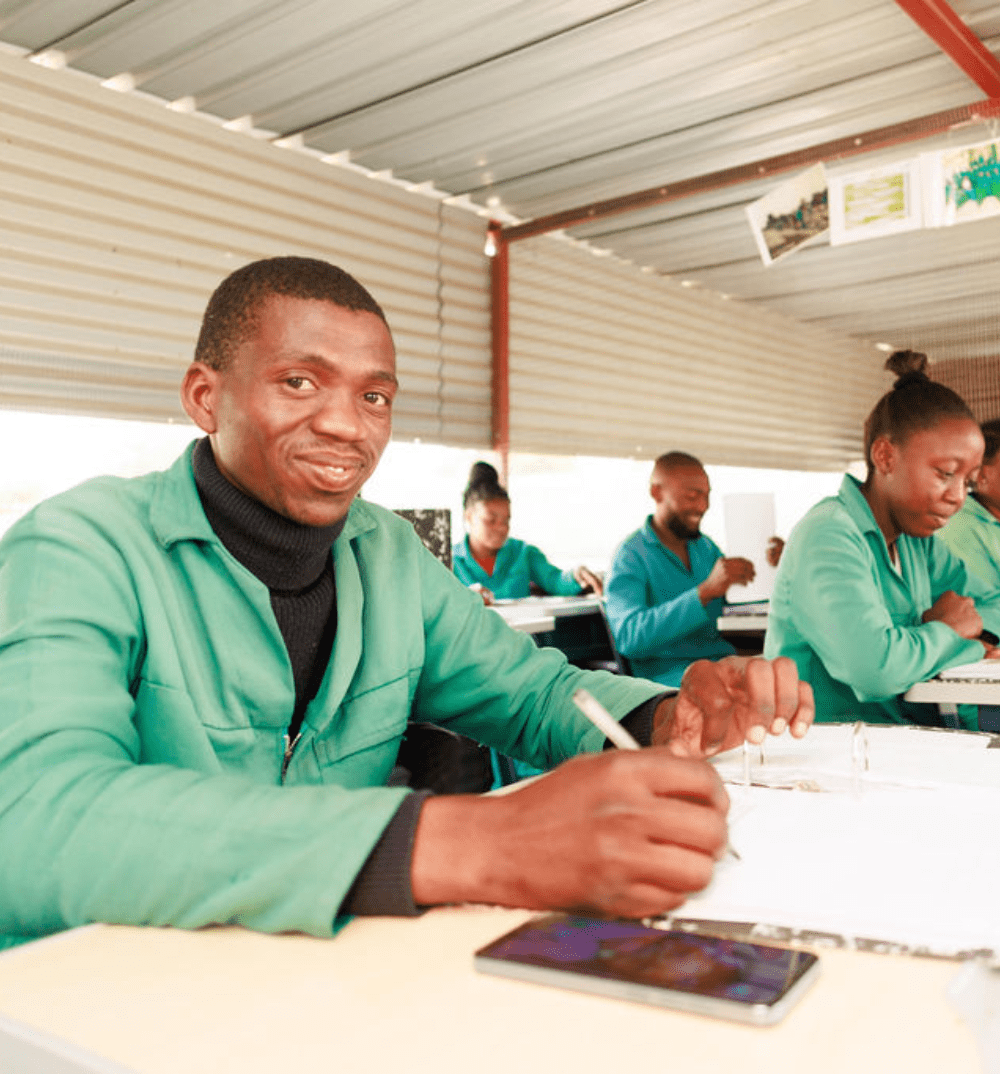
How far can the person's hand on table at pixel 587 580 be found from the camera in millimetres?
6350

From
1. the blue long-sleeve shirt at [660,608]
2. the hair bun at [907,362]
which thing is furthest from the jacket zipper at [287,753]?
the blue long-sleeve shirt at [660,608]

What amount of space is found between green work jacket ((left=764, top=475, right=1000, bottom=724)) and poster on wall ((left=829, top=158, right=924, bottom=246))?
232 cm

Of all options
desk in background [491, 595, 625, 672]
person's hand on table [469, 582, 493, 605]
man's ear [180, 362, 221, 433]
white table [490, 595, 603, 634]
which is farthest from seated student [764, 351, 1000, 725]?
person's hand on table [469, 582, 493, 605]

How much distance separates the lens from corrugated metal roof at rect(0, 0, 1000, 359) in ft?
14.1

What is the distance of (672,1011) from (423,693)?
0.99 m

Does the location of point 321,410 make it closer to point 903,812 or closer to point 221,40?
point 903,812


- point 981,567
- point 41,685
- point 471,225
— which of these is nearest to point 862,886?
point 41,685

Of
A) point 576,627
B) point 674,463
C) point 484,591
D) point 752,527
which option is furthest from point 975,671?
point 484,591

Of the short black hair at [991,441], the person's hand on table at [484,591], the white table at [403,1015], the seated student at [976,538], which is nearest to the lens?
A: the white table at [403,1015]

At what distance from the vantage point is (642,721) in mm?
1435

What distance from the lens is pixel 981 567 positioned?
12.1 feet

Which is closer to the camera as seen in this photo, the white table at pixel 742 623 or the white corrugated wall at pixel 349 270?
the white table at pixel 742 623

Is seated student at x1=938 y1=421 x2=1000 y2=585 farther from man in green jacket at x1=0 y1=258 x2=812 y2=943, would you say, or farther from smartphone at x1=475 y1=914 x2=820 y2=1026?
smartphone at x1=475 y1=914 x2=820 y2=1026

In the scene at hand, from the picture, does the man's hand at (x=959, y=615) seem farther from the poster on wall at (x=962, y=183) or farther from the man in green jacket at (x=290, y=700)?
the poster on wall at (x=962, y=183)
